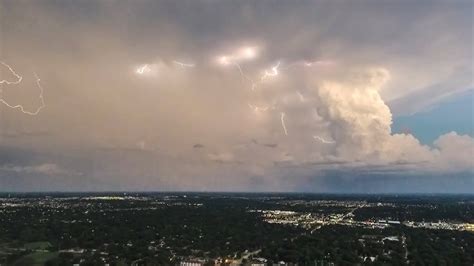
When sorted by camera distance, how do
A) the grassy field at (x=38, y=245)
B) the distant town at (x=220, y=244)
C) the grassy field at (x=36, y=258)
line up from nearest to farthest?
the grassy field at (x=36, y=258) → the distant town at (x=220, y=244) → the grassy field at (x=38, y=245)

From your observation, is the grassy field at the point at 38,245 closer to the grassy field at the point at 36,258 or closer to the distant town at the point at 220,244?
the distant town at the point at 220,244

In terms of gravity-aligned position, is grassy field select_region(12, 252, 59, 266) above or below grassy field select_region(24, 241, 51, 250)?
below

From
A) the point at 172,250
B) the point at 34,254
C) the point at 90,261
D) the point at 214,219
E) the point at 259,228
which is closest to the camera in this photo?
the point at 90,261

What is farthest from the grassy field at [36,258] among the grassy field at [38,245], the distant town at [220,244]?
the grassy field at [38,245]

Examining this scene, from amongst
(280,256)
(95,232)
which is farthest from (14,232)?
(280,256)

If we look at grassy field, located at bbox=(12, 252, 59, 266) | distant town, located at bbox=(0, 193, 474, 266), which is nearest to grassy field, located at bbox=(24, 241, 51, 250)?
distant town, located at bbox=(0, 193, 474, 266)

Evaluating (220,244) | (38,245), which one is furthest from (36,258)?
(220,244)

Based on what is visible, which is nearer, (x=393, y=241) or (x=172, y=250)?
(x=172, y=250)

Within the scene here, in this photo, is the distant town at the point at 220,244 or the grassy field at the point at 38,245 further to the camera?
the grassy field at the point at 38,245

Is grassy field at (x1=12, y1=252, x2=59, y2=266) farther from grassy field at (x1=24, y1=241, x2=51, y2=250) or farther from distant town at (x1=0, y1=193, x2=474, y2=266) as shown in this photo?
grassy field at (x1=24, y1=241, x2=51, y2=250)

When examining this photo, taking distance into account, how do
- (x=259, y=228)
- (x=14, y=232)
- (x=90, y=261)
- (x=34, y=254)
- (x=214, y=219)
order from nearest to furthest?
(x=90, y=261), (x=34, y=254), (x=14, y=232), (x=259, y=228), (x=214, y=219)

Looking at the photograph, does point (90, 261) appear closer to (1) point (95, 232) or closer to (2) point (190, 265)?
(2) point (190, 265)
